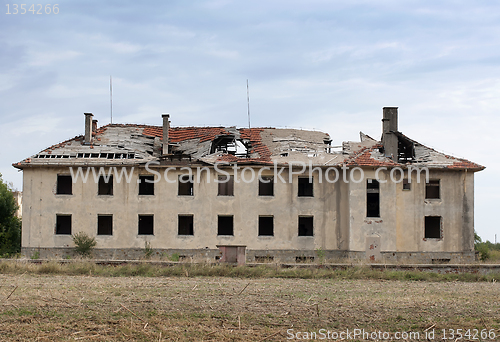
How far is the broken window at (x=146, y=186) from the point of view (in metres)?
31.3

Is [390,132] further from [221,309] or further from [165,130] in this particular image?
[221,309]

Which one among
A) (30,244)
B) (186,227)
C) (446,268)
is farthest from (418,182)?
(30,244)

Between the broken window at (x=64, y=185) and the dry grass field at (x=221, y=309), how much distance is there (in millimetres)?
14318

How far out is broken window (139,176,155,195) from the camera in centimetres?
3133

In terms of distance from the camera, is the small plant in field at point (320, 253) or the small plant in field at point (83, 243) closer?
the small plant in field at point (320, 253)

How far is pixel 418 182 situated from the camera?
1216 inches

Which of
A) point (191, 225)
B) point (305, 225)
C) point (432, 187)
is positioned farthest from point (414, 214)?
point (191, 225)

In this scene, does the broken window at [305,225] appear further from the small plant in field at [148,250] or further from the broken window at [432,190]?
the small plant in field at [148,250]

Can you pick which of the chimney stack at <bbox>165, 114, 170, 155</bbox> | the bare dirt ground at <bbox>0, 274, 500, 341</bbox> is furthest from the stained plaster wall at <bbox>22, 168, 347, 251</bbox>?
the bare dirt ground at <bbox>0, 274, 500, 341</bbox>

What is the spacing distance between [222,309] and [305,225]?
764 inches

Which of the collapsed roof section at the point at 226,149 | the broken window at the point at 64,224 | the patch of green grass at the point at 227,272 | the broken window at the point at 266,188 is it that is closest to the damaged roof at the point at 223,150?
the collapsed roof section at the point at 226,149

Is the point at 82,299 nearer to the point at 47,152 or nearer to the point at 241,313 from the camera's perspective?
the point at 241,313

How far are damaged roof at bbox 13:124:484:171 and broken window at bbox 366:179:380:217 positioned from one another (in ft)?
3.52

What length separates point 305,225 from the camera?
3162 centimetres
